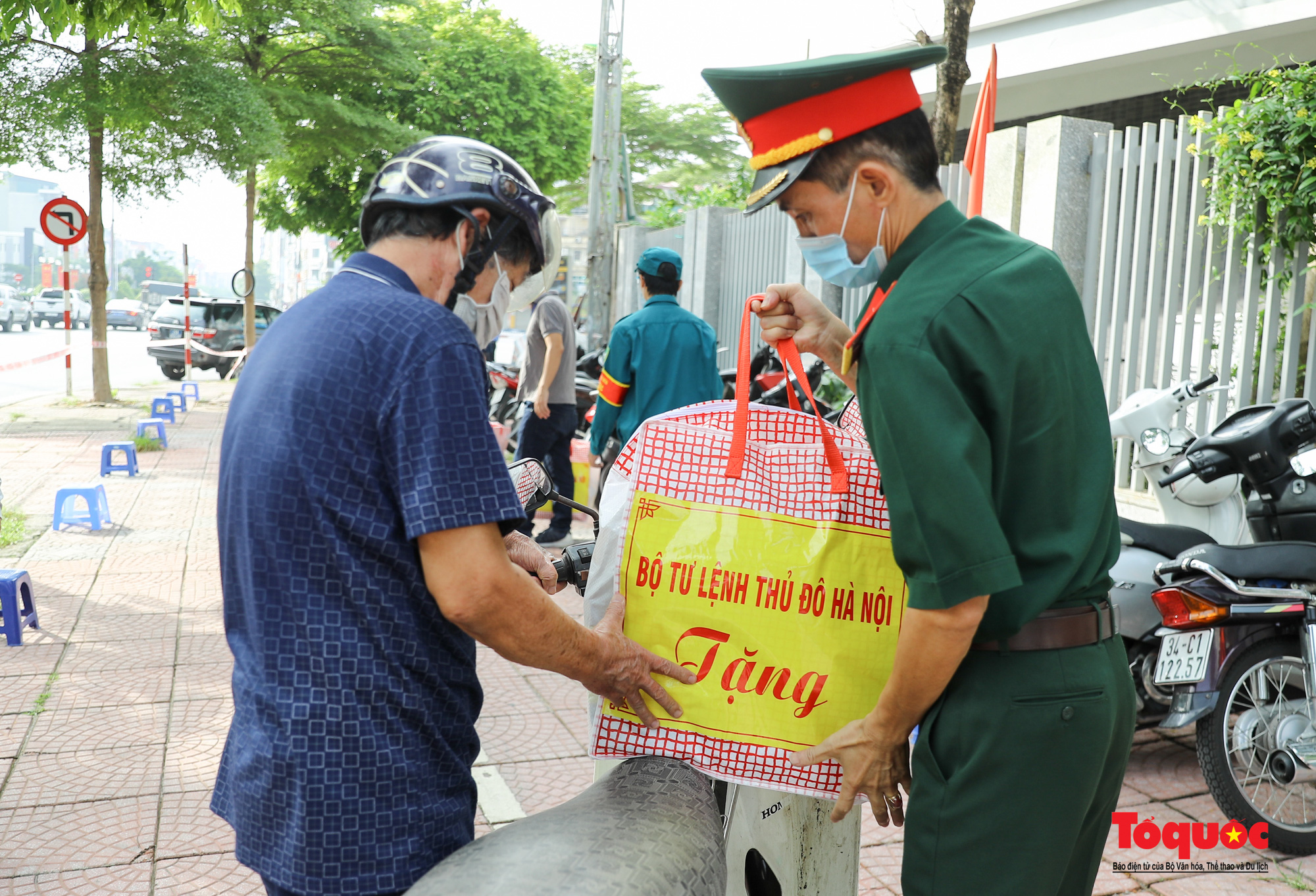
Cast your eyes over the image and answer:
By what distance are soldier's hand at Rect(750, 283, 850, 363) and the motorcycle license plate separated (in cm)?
220

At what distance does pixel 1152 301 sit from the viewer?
605cm

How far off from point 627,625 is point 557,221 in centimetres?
74

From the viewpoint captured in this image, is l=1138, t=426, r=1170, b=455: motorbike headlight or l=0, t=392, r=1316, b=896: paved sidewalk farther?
l=1138, t=426, r=1170, b=455: motorbike headlight

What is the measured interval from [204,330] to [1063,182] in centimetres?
2068

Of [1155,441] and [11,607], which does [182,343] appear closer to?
[11,607]

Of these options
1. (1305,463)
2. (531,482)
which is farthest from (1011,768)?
(1305,463)

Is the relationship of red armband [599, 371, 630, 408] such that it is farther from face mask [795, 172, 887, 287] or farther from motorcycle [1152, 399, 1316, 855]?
face mask [795, 172, 887, 287]

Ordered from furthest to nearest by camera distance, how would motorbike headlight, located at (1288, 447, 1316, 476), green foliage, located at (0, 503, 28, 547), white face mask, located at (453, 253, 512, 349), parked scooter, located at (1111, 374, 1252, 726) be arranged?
1. green foliage, located at (0, 503, 28, 547)
2. parked scooter, located at (1111, 374, 1252, 726)
3. motorbike headlight, located at (1288, 447, 1316, 476)
4. white face mask, located at (453, 253, 512, 349)

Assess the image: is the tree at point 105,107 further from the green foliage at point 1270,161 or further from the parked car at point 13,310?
the parked car at point 13,310

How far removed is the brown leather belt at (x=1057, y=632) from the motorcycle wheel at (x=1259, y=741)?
2.20 metres

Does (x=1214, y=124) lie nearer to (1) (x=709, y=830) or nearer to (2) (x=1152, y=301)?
(2) (x=1152, y=301)

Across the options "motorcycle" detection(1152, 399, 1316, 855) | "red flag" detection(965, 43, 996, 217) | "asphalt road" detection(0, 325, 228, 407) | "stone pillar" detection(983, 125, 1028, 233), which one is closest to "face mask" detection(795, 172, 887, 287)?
"motorcycle" detection(1152, 399, 1316, 855)

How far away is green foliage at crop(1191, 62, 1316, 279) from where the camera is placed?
5027 mm

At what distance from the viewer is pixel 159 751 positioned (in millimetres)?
3902
